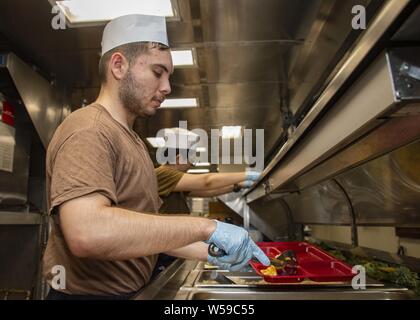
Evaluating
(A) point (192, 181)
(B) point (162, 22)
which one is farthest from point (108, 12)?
(A) point (192, 181)

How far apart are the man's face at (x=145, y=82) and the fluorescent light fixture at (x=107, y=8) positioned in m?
0.70

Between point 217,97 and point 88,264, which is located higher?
point 217,97

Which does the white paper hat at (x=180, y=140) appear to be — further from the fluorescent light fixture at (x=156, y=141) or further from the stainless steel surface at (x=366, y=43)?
the stainless steel surface at (x=366, y=43)

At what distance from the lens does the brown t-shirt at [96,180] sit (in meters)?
0.90

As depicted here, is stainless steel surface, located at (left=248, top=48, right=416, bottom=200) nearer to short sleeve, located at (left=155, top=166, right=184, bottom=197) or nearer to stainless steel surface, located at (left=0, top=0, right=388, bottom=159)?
stainless steel surface, located at (left=0, top=0, right=388, bottom=159)

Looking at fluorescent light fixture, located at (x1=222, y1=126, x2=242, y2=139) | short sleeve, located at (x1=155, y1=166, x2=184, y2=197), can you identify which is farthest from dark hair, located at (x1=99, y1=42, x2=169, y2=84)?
fluorescent light fixture, located at (x1=222, y1=126, x2=242, y2=139)

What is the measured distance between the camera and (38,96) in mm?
2723

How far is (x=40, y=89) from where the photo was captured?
9.01 feet

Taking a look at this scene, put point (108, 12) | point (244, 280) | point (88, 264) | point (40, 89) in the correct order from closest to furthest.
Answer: point (88, 264), point (244, 280), point (108, 12), point (40, 89)

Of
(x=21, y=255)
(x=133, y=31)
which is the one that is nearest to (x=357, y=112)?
(x=133, y=31)

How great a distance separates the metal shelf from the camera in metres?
2.41

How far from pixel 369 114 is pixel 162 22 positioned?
109cm

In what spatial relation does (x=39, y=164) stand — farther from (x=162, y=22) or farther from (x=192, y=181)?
(x=162, y=22)

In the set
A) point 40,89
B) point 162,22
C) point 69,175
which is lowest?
point 69,175
